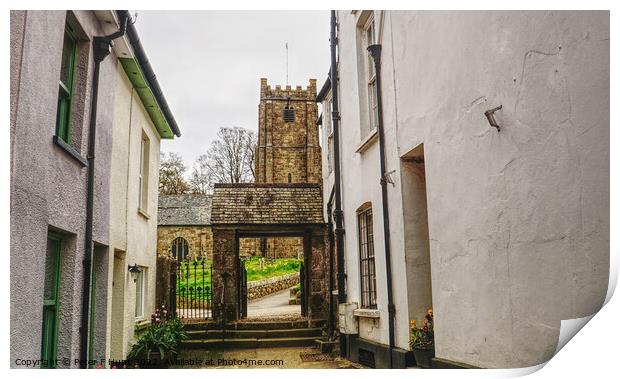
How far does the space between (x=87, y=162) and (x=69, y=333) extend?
3.84ft

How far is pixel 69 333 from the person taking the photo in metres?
3.54

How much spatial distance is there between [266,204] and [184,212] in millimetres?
15734

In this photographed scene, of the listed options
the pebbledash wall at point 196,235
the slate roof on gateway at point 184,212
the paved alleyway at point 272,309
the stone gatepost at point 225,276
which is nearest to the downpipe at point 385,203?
the stone gatepost at point 225,276

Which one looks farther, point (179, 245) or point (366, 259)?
point (179, 245)

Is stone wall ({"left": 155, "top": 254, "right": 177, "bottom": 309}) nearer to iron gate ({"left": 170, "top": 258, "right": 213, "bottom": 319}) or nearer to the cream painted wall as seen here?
iron gate ({"left": 170, "top": 258, "right": 213, "bottom": 319})

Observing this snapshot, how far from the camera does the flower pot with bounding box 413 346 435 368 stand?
4148 mm

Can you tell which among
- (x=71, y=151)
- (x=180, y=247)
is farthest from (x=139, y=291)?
(x=180, y=247)

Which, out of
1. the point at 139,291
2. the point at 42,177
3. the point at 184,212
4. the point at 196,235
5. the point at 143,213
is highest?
the point at 184,212

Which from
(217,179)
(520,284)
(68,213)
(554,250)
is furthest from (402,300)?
(217,179)

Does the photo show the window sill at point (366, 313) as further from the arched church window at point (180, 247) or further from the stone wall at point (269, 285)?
the arched church window at point (180, 247)

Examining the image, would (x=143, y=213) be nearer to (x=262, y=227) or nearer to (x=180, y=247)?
(x=262, y=227)

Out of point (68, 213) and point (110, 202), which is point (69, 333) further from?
point (110, 202)

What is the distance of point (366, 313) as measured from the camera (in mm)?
5484

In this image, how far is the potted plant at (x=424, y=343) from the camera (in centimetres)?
417
